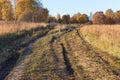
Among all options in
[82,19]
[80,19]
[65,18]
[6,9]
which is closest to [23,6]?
[6,9]

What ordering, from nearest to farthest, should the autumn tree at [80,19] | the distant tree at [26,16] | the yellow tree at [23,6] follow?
1. the yellow tree at [23,6]
2. the distant tree at [26,16]
3. the autumn tree at [80,19]

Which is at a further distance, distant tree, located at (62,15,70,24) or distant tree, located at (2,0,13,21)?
distant tree, located at (62,15,70,24)

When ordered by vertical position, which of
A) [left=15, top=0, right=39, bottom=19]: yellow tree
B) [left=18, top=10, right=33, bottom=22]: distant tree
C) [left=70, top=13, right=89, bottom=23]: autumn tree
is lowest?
[left=70, top=13, right=89, bottom=23]: autumn tree

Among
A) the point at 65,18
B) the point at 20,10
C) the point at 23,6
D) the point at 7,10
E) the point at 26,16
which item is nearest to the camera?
the point at 20,10

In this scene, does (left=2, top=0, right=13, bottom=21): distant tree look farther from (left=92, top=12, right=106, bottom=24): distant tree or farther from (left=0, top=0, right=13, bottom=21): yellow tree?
(left=92, top=12, right=106, bottom=24): distant tree

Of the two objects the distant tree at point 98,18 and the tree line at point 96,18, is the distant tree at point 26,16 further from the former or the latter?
the distant tree at point 98,18

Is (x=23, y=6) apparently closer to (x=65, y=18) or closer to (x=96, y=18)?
(x=96, y=18)

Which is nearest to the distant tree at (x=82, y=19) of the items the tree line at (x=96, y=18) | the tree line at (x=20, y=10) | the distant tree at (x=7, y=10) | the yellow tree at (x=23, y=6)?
the tree line at (x=96, y=18)

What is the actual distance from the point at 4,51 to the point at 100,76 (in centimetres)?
842

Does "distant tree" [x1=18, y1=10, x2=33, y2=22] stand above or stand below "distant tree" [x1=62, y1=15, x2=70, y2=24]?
above

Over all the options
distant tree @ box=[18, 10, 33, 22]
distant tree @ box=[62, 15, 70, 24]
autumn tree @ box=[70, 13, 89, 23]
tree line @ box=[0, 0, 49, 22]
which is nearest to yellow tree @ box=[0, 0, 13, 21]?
tree line @ box=[0, 0, 49, 22]

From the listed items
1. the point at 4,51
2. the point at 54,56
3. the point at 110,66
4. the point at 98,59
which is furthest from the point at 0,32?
the point at 110,66

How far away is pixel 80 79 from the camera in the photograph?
1141cm

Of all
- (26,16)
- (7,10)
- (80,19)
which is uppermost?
(7,10)
